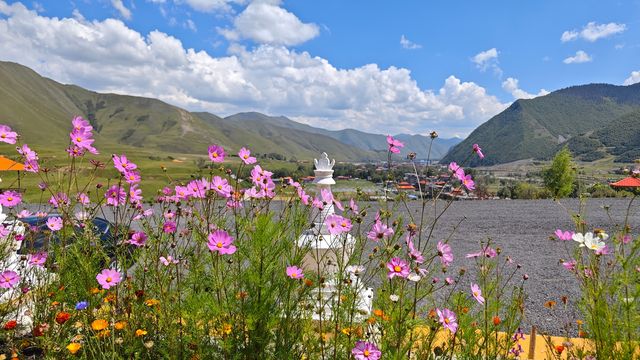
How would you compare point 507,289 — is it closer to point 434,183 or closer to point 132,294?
→ point 434,183

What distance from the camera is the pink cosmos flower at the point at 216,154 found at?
90.6 inches

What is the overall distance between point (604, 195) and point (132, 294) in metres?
22.6

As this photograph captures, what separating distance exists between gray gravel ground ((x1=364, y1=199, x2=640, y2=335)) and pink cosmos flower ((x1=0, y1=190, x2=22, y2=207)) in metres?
2.75

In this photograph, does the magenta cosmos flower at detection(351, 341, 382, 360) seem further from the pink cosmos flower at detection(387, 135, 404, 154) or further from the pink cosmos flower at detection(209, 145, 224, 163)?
the pink cosmos flower at detection(209, 145, 224, 163)

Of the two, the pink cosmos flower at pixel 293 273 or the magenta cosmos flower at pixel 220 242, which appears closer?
the magenta cosmos flower at pixel 220 242

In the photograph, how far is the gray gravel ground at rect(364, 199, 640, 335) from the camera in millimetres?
5980

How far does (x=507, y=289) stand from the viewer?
6.30 m

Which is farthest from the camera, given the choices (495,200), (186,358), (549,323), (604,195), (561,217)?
(604,195)

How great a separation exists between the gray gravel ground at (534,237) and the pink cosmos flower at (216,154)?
144cm

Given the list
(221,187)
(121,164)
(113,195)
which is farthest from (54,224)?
(221,187)

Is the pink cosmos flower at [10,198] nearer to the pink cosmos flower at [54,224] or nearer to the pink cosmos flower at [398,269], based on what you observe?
the pink cosmos flower at [54,224]

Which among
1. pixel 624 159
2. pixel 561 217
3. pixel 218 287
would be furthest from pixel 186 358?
pixel 624 159

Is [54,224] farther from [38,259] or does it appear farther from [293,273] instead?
[293,273]

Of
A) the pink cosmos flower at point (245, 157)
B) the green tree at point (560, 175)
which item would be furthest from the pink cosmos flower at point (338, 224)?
the green tree at point (560, 175)
